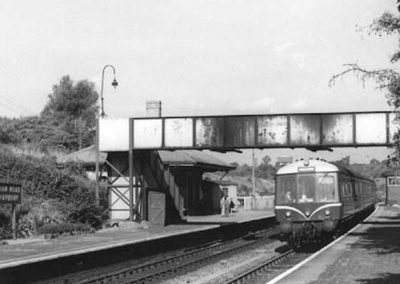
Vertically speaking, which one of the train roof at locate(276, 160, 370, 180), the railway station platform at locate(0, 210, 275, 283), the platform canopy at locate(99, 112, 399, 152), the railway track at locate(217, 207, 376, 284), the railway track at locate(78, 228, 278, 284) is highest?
the platform canopy at locate(99, 112, 399, 152)

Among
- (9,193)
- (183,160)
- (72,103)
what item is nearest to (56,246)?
(9,193)

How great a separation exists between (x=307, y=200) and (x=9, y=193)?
33.9ft

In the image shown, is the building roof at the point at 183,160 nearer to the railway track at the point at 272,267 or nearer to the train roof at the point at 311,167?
the railway track at the point at 272,267

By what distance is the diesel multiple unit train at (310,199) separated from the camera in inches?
803

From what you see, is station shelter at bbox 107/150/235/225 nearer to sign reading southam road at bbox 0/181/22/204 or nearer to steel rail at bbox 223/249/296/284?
sign reading southam road at bbox 0/181/22/204

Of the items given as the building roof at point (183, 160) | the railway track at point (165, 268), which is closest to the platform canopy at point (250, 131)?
the building roof at point (183, 160)

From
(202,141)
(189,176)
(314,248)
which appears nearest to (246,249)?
(314,248)

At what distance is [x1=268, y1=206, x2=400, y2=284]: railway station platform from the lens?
12.4m

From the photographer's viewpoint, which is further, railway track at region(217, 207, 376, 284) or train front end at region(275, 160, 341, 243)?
train front end at region(275, 160, 341, 243)

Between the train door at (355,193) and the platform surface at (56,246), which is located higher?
the train door at (355,193)

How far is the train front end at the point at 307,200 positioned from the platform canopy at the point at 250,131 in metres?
7.24

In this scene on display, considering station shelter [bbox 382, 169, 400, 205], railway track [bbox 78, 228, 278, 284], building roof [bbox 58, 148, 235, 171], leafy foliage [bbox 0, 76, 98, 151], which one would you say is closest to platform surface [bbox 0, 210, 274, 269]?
railway track [bbox 78, 228, 278, 284]

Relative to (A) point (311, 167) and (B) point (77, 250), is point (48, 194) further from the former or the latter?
(A) point (311, 167)

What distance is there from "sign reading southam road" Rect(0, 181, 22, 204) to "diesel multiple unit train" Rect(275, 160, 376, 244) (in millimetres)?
9213
